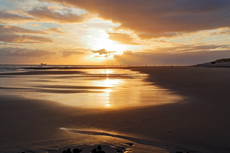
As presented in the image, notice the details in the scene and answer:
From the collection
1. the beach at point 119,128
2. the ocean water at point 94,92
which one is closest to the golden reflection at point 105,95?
the ocean water at point 94,92

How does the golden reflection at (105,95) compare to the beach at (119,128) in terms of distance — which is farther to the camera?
the golden reflection at (105,95)

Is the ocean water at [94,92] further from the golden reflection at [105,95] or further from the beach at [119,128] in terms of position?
the beach at [119,128]

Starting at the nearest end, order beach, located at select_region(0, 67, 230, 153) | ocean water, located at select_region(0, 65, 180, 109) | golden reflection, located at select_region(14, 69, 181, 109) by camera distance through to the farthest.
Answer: beach, located at select_region(0, 67, 230, 153), golden reflection, located at select_region(14, 69, 181, 109), ocean water, located at select_region(0, 65, 180, 109)

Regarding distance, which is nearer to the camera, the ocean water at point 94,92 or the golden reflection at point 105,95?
the golden reflection at point 105,95

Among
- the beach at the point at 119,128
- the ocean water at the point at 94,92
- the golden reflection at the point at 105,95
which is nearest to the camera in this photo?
the beach at the point at 119,128

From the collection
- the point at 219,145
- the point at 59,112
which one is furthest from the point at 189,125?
the point at 59,112

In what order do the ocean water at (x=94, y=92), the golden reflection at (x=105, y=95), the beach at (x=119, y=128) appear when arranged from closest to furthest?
the beach at (x=119, y=128), the golden reflection at (x=105, y=95), the ocean water at (x=94, y=92)

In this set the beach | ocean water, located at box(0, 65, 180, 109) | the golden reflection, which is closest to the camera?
the beach

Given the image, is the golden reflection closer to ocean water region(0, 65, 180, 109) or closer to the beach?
ocean water region(0, 65, 180, 109)

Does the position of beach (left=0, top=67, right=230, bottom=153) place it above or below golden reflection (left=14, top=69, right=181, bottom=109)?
below

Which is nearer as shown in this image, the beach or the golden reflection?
the beach

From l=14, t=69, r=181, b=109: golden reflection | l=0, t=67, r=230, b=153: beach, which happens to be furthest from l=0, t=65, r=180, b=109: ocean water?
l=0, t=67, r=230, b=153: beach

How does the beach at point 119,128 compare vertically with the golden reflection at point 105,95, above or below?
below

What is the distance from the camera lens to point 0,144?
258 inches
